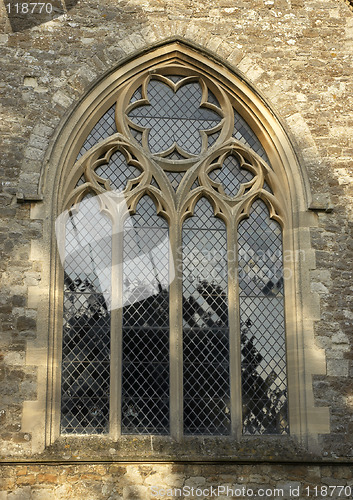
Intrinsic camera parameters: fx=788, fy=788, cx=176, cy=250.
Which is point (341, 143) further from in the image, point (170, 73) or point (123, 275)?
point (123, 275)

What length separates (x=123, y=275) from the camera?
8297mm

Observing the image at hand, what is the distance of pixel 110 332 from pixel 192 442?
1.38 meters

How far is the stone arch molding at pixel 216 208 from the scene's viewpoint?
7750 millimetres

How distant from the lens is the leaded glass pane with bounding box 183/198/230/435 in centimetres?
795

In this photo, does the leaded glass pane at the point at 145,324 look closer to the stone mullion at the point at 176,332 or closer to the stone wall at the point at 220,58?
the stone mullion at the point at 176,332

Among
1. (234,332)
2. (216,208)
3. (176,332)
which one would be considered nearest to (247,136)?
(216,208)

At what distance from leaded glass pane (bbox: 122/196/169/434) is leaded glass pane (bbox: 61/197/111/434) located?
0.21 m

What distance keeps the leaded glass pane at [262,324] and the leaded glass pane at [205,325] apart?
21 cm

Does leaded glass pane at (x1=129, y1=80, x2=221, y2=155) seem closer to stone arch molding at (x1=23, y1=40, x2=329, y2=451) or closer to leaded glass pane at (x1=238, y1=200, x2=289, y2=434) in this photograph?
stone arch molding at (x1=23, y1=40, x2=329, y2=451)

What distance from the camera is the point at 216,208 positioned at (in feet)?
28.2

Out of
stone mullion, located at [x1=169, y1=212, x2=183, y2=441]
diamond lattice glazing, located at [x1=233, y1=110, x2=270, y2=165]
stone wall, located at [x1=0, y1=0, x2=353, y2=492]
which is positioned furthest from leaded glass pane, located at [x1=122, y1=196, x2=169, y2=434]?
diamond lattice glazing, located at [x1=233, y1=110, x2=270, y2=165]

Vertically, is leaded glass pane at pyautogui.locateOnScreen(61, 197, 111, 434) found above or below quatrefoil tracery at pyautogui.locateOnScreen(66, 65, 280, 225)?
below

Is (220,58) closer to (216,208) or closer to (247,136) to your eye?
(247,136)

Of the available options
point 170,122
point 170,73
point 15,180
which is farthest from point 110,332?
point 170,73
